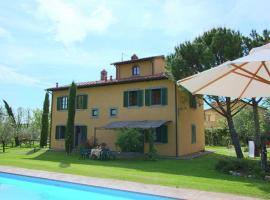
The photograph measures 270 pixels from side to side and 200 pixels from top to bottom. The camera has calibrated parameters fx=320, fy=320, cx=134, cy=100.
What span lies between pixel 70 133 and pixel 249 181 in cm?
1664

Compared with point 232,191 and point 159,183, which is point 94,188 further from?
point 232,191

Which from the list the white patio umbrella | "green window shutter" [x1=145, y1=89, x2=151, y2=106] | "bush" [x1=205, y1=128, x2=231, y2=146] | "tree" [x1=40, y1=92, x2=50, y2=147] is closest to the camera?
the white patio umbrella

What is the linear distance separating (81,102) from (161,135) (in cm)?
896

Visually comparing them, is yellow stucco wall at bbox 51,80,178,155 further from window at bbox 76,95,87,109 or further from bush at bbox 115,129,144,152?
bush at bbox 115,129,144,152

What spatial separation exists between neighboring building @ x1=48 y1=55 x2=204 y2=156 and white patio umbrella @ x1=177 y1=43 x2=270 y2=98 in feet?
46.0

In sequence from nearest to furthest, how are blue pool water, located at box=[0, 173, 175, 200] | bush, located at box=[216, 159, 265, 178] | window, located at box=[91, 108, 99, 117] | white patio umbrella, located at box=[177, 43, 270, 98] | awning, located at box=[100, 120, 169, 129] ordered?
white patio umbrella, located at box=[177, 43, 270, 98], blue pool water, located at box=[0, 173, 175, 200], bush, located at box=[216, 159, 265, 178], awning, located at box=[100, 120, 169, 129], window, located at box=[91, 108, 99, 117]

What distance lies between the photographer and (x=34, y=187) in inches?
501

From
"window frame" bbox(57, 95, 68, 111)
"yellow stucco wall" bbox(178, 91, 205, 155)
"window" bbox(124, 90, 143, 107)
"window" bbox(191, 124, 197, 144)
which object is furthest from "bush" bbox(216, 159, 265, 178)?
"window frame" bbox(57, 95, 68, 111)

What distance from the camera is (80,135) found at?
29531 mm

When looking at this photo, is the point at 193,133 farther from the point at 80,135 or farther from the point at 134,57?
the point at 80,135

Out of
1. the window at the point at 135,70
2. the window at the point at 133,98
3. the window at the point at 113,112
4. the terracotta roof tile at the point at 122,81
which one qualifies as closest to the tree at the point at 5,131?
the terracotta roof tile at the point at 122,81

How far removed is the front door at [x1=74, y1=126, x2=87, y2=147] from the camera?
2891 centimetres

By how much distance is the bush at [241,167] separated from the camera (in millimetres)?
14033

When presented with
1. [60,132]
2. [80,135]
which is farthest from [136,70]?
[60,132]
